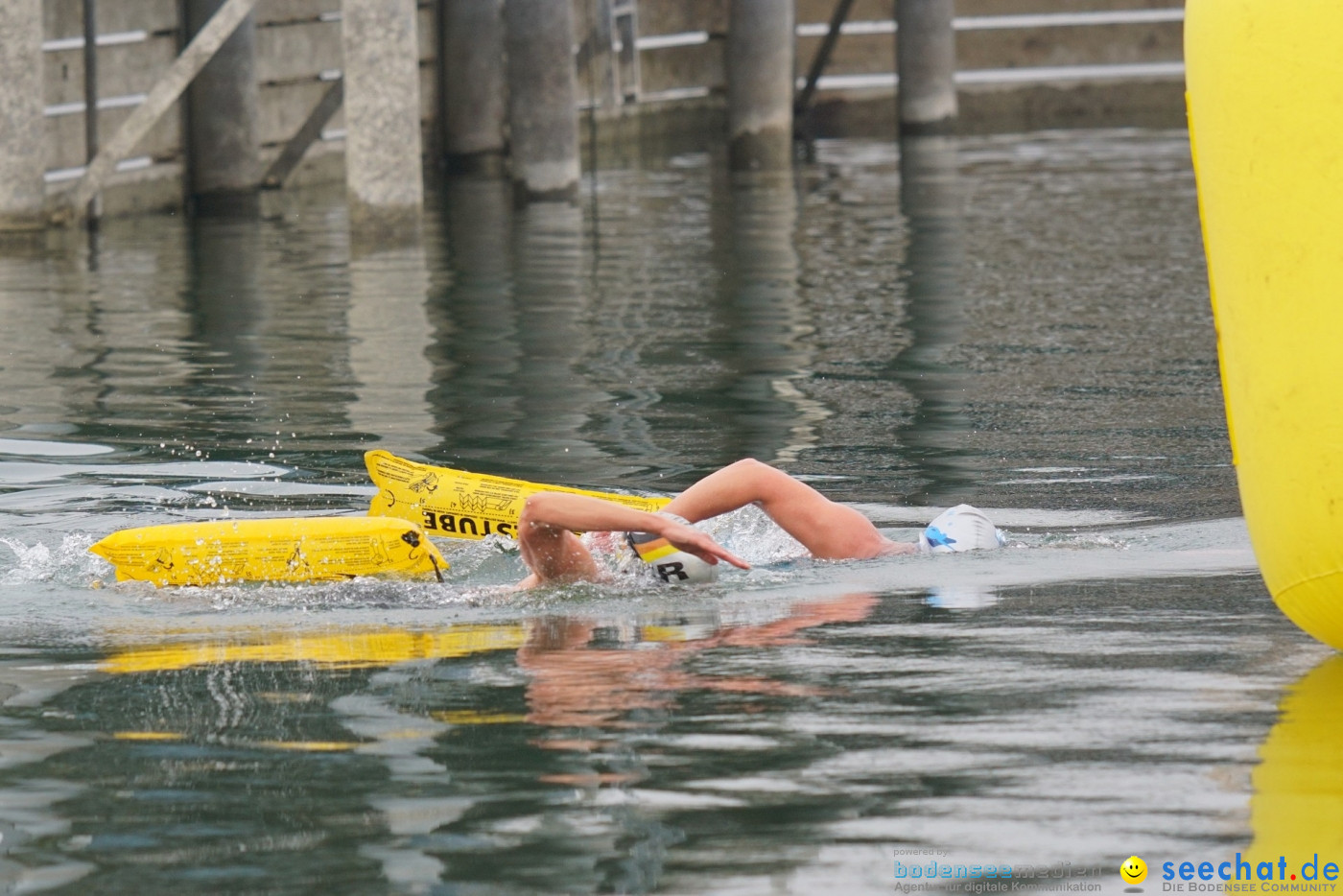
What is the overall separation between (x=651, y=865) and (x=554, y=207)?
15.8 meters

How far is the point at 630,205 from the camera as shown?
20453 millimetres

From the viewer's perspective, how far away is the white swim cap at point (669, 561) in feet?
23.0

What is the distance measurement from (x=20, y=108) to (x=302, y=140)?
5456mm

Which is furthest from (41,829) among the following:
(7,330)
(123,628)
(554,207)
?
(554,207)

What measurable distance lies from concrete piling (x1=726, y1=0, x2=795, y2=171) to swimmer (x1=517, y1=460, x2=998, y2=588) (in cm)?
1638

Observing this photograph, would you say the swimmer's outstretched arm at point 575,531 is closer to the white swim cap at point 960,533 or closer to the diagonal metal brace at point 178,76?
the white swim cap at point 960,533

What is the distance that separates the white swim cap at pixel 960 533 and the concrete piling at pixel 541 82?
39.7 feet

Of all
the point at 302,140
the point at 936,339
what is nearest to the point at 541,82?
the point at 302,140

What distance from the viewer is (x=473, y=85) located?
75.3 ft

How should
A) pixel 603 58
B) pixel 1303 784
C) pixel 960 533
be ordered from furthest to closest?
1. pixel 603 58
2. pixel 960 533
3. pixel 1303 784

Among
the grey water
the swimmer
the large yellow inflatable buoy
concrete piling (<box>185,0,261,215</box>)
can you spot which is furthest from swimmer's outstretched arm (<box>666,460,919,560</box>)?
concrete piling (<box>185,0,261,215</box>)

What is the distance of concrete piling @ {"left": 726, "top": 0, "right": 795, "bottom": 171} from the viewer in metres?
23.3

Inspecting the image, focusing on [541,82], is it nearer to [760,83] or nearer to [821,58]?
[760,83]

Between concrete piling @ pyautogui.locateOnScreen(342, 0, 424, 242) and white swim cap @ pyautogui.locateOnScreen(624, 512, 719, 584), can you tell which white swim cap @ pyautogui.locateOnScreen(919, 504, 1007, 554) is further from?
concrete piling @ pyautogui.locateOnScreen(342, 0, 424, 242)
